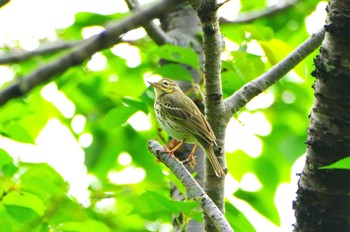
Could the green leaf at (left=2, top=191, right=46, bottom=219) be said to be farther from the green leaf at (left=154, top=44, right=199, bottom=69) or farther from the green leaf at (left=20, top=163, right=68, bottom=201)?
the green leaf at (left=154, top=44, right=199, bottom=69)

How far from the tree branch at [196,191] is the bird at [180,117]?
1.14 metres

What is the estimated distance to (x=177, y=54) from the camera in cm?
514

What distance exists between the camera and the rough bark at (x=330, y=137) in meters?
3.17

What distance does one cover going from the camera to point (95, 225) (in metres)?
4.61

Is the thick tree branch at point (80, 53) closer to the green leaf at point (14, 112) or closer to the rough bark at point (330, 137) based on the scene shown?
the rough bark at point (330, 137)

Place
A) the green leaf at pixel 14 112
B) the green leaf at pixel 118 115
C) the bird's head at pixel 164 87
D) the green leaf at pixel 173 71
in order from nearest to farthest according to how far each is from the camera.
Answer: the green leaf at pixel 14 112 → the green leaf at pixel 118 115 → the green leaf at pixel 173 71 → the bird's head at pixel 164 87

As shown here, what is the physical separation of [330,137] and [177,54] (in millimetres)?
2031

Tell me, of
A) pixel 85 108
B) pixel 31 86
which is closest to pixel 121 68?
pixel 85 108

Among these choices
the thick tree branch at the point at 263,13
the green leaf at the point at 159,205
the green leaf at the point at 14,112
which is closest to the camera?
the green leaf at the point at 159,205

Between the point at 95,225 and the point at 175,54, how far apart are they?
139 centimetres

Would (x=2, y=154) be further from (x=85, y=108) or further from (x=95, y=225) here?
(x=85, y=108)

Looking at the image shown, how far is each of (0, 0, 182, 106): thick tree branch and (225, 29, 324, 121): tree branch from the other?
7.76ft

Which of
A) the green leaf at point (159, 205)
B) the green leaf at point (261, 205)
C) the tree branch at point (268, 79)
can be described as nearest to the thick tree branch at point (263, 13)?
the green leaf at point (261, 205)

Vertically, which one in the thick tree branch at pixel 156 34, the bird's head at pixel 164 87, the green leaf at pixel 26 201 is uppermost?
the bird's head at pixel 164 87
